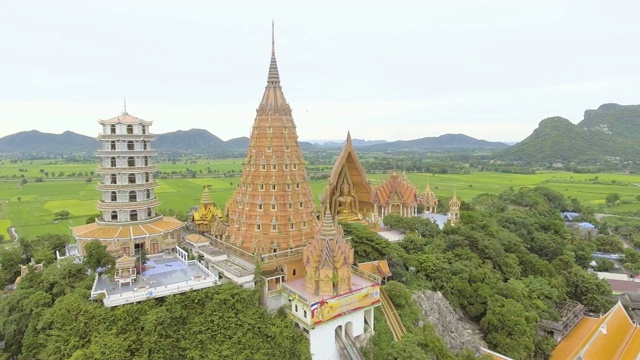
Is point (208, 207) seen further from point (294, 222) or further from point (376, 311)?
point (376, 311)

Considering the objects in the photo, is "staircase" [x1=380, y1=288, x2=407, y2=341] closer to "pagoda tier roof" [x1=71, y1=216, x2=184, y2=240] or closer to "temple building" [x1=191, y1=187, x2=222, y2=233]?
"temple building" [x1=191, y1=187, x2=222, y2=233]

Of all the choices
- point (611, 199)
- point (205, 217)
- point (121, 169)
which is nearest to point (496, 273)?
point (205, 217)

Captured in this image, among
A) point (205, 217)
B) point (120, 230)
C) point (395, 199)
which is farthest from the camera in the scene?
point (395, 199)

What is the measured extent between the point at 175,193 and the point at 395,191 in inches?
2322

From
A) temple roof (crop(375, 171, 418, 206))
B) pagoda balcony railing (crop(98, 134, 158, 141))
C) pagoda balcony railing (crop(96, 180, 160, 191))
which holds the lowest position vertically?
temple roof (crop(375, 171, 418, 206))

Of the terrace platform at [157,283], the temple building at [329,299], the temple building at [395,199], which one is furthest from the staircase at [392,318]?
the temple building at [395,199]

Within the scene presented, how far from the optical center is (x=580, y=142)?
168 meters

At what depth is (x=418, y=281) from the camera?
1126 inches

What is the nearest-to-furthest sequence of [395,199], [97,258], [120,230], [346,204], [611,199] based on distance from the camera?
[97,258] < [120,230] < [346,204] < [395,199] < [611,199]

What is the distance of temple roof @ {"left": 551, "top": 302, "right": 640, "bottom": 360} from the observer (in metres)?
24.8

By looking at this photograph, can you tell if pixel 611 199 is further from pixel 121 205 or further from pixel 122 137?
pixel 122 137

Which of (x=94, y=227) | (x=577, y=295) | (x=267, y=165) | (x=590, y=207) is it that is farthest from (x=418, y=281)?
(x=590, y=207)

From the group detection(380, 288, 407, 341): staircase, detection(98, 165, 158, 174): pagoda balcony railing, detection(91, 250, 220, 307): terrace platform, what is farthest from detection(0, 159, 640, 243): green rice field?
detection(380, 288, 407, 341): staircase

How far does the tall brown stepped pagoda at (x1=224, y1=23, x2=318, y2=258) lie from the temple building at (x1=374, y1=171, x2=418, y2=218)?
1706 cm
